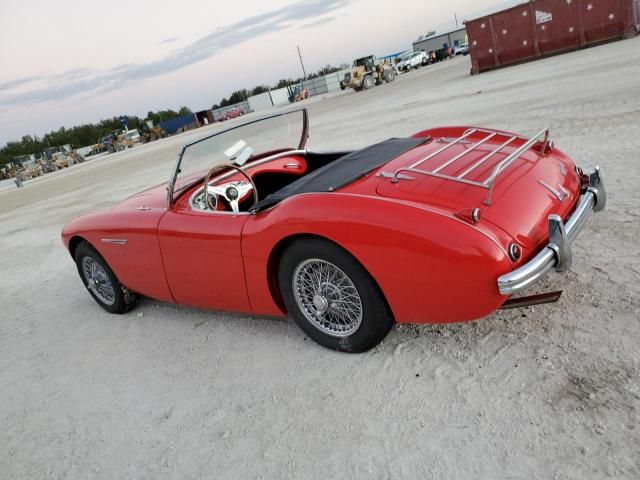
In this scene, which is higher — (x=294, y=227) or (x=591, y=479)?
(x=294, y=227)

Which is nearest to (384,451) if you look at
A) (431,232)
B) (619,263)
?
(431,232)

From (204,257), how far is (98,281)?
5.49 ft

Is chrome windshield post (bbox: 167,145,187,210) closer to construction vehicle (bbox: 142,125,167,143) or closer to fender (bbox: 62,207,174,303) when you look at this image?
fender (bbox: 62,207,174,303)

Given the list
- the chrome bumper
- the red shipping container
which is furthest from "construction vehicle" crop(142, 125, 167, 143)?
the chrome bumper

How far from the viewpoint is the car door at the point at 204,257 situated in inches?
120

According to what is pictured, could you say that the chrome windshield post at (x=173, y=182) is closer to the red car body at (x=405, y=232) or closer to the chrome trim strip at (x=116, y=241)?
the red car body at (x=405, y=232)

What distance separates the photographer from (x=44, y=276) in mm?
6027

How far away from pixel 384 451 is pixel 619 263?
6.57 feet

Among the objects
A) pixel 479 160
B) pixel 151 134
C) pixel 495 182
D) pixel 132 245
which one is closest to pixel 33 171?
pixel 151 134

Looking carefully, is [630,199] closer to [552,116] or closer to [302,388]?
[302,388]

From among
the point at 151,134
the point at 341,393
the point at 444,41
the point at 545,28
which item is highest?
the point at 444,41

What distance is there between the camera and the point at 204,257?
126 inches

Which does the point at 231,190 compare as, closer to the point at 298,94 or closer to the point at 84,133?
the point at 298,94

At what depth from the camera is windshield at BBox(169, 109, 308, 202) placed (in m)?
3.64
